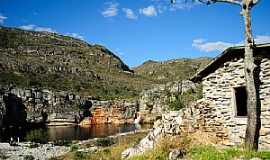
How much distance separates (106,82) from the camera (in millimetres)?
123000

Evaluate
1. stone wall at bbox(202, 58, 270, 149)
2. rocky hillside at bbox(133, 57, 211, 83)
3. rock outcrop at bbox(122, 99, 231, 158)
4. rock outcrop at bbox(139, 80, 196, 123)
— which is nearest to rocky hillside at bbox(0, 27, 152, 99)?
rocky hillside at bbox(133, 57, 211, 83)

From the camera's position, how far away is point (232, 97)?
2217 cm

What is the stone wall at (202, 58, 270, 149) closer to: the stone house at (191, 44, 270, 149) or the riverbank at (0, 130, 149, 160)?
the stone house at (191, 44, 270, 149)

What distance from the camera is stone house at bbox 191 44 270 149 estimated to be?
2075cm

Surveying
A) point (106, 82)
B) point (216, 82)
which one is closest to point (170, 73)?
point (106, 82)

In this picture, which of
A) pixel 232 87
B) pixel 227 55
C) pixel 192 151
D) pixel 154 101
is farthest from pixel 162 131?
pixel 154 101

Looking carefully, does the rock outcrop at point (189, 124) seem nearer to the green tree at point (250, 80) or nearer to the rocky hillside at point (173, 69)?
the green tree at point (250, 80)

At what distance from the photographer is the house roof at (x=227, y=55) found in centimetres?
2088

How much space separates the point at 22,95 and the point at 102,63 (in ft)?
203

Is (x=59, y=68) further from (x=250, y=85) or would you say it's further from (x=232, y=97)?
(x=250, y=85)

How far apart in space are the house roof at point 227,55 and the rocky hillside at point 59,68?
79.0 meters

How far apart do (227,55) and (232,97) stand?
93.2 inches

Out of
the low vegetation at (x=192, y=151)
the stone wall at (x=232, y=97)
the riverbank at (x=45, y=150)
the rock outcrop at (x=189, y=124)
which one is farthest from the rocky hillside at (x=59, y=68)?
the stone wall at (x=232, y=97)

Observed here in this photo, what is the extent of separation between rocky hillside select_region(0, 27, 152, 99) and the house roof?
259 ft
